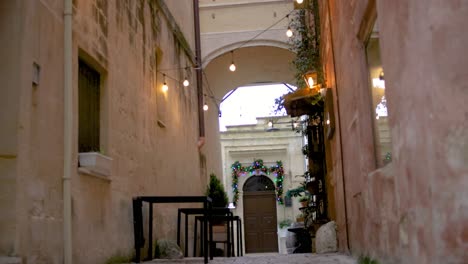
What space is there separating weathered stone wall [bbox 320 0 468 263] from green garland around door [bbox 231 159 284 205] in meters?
17.8

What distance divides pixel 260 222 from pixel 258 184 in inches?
68.5

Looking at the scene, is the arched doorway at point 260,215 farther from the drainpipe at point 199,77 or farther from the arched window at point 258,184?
the drainpipe at point 199,77

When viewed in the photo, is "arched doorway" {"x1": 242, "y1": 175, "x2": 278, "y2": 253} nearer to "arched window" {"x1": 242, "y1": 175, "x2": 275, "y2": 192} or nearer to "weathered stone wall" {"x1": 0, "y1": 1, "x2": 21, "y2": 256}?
"arched window" {"x1": 242, "y1": 175, "x2": 275, "y2": 192}

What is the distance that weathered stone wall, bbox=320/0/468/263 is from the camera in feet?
7.53

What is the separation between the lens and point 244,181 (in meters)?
23.8

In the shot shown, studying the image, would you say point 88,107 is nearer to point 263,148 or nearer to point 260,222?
point 260,222

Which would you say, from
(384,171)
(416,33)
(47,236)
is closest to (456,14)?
(416,33)

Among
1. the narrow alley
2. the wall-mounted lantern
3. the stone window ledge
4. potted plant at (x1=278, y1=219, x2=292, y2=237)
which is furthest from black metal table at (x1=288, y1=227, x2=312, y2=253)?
potted plant at (x1=278, y1=219, x2=292, y2=237)

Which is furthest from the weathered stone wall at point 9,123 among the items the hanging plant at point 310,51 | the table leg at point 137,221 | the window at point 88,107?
the hanging plant at point 310,51

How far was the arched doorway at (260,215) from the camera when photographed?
22266 millimetres

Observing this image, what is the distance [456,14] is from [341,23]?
411cm

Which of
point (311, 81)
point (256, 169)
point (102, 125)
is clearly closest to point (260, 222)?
point (256, 169)

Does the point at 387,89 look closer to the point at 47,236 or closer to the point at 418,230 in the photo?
the point at 418,230

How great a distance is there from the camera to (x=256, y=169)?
78.3 feet
